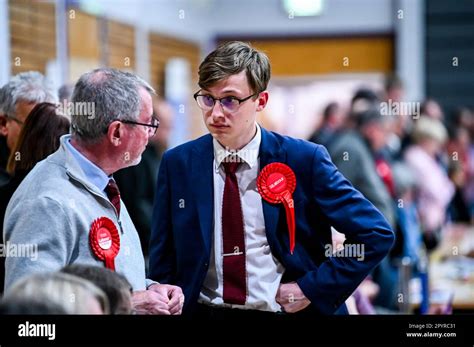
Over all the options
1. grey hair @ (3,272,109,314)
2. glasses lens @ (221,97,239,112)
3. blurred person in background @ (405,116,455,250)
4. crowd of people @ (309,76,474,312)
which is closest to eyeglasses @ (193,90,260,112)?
glasses lens @ (221,97,239,112)

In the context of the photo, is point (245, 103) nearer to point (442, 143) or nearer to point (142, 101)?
point (142, 101)

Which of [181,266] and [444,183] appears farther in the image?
[444,183]

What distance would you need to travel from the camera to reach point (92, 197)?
8.43 ft

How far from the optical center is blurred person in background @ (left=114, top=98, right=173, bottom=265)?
3.39 m

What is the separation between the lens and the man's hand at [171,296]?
8.77 ft

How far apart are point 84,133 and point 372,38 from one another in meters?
9.23

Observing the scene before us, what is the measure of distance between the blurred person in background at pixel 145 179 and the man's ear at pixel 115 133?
649 mm

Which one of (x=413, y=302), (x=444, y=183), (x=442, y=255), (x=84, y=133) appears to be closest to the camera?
(x=84, y=133)

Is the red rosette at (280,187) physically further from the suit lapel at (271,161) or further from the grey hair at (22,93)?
the grey hair at (22,93)

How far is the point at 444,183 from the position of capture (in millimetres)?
7789

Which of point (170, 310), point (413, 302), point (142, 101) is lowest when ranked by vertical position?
point (413, 302)

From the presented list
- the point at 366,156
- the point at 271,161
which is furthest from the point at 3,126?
the point at 366,156

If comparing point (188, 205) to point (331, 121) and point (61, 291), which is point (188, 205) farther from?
point (331, 121)

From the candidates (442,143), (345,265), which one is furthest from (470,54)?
(345,265)
